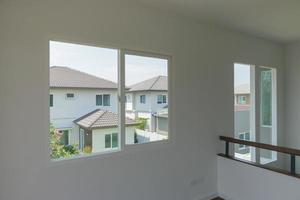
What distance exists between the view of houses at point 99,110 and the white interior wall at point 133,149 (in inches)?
5.5

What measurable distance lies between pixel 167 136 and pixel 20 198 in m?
1.74

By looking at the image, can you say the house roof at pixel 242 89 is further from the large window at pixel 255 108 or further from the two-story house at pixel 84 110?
the two-story house at pixel 84 110

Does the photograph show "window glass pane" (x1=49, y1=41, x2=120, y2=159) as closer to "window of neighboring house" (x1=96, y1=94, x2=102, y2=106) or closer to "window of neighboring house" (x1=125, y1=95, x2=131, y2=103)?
"window of neighboring house" (x1=96, y1=94, x2=102, y2=106)

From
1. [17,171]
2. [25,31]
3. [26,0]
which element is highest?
[26,0]

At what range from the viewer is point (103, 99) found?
7.80 ft

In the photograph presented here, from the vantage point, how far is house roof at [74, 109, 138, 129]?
2.28 m

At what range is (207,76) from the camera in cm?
316

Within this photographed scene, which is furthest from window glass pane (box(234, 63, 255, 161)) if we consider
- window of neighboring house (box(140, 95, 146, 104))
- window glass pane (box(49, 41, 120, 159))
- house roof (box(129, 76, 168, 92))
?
window glass pane (box(49, 41, 120, 159))

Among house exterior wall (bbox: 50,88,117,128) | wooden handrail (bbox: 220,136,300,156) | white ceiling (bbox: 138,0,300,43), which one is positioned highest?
white ceiling (bbox: 138,0,300,43)

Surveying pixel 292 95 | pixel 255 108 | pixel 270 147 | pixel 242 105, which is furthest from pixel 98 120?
pixel 292 95

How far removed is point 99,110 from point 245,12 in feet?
7.59

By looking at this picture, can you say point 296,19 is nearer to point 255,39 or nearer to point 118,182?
point 255,39

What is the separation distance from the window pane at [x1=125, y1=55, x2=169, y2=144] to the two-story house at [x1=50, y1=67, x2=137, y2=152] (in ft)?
0.30

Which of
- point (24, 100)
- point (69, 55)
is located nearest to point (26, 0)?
point (69, 55)
